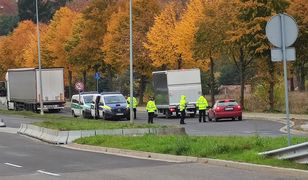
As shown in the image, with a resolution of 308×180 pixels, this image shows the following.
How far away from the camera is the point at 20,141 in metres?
26.9

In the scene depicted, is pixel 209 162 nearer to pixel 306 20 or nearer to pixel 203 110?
pixel 203 110

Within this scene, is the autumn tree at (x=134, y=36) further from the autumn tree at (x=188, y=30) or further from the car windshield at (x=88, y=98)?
the car windshield at (x=88, y=98)

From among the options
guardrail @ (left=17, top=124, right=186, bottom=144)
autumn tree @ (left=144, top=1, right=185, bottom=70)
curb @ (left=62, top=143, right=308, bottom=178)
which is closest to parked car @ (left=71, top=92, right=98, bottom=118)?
autumn tree @ (left=144, top=1, right=185, bottom=70)

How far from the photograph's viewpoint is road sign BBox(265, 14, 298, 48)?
1341 centimetres

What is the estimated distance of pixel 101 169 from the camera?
15.0 metres

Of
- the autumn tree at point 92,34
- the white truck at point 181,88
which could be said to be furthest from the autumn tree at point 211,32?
the autumn tree at point 92,34

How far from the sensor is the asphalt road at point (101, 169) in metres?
12.9

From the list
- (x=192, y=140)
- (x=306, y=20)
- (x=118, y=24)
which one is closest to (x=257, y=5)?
(x=306, y=20)

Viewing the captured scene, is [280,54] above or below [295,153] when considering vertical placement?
above

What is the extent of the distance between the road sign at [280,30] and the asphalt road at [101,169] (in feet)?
9.50

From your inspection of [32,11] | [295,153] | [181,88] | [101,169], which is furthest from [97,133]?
[32,11]

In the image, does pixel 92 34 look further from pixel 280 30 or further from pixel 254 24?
pixel 280 30

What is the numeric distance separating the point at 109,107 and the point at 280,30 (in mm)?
29619

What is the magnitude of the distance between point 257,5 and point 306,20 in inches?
141
